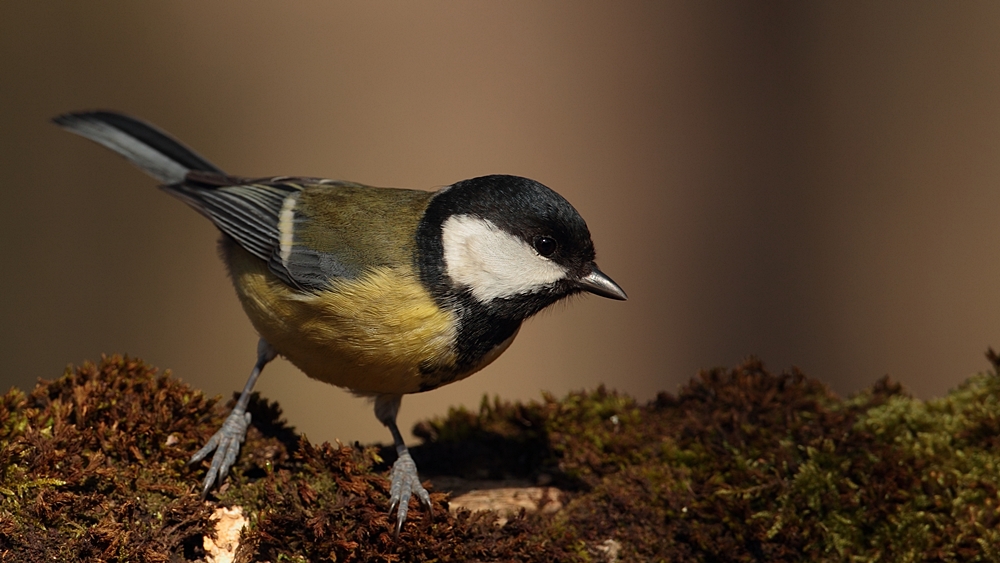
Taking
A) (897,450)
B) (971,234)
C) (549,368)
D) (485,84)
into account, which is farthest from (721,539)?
(971,234)

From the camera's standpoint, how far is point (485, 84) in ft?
18.6

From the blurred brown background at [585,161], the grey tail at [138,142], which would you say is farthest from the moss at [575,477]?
the blurred brown background at [585,161]

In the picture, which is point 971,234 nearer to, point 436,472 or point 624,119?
point 624,119

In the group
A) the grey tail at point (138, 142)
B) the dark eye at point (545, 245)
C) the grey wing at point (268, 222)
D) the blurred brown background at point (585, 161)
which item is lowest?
the grey wing at point (268, 222)

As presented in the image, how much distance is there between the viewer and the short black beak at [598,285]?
242cm

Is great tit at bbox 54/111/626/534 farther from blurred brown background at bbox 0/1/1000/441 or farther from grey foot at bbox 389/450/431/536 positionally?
blurred brown background at bbox 0/1/1000/441


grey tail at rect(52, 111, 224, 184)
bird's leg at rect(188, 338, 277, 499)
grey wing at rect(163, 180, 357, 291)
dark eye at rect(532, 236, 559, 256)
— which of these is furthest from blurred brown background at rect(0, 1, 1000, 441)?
dark eye at rect(532, 236, 559, 256)

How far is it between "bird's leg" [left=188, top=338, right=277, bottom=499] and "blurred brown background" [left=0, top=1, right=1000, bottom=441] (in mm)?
2982

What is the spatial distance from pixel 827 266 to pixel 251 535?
515 cm

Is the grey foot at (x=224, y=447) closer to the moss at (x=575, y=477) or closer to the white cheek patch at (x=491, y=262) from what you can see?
the moss at (x=575, y=477)

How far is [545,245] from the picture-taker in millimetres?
2348

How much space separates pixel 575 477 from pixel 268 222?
4.29 ft

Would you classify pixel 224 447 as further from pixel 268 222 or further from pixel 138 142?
pixel 138 142

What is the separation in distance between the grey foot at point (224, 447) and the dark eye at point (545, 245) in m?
0.98
